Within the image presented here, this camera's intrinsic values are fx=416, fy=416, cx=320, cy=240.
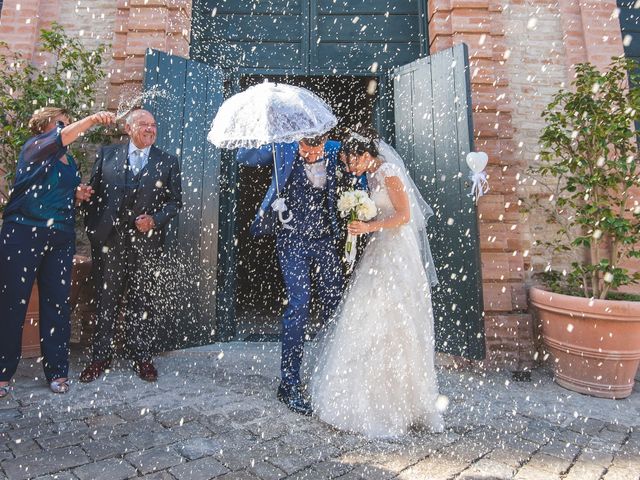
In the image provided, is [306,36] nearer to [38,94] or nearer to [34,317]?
[38,94]

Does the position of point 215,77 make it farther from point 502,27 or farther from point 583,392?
point 583,392

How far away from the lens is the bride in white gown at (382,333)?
2.70 metres

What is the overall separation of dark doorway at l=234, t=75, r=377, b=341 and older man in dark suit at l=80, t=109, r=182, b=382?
136cm

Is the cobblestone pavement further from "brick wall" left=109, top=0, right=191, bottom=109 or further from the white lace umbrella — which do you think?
"brick wall" left=109, top=0, right=191, bottom=109

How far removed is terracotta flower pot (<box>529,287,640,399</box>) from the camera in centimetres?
359

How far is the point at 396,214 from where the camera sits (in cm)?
296

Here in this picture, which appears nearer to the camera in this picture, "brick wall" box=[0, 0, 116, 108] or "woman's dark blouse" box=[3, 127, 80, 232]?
"woman's dark blouse" box=[3, 127, 80, 232]

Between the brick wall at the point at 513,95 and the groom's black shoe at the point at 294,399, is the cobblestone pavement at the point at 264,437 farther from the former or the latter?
the brick wall at the point at 513,95

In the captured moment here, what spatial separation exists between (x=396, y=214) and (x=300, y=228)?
2.32 feet

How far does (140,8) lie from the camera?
465cm

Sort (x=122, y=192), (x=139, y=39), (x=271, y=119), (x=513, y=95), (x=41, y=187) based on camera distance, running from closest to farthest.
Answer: (x=271, y=119) → (x=41, y=187) → (x=122, y=192) → (x=139, y=39) → (x=513, y=95)

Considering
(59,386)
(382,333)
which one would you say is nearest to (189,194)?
(59,386)

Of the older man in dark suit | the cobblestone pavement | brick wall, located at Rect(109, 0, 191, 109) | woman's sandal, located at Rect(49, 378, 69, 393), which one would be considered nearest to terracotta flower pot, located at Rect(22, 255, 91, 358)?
the cobblestone pavement

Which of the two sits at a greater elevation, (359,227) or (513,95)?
(513,95)
